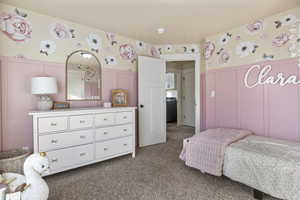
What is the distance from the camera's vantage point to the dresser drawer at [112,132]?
7.66ft

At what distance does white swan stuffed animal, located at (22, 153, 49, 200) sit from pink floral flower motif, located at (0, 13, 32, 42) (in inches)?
70.8

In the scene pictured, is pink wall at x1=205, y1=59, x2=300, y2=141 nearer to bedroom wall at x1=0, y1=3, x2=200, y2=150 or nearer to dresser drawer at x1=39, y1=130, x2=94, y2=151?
bedroom wall at x1=0, y1=3, x2=200, y2=150

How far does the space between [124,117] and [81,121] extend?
690 millimetres

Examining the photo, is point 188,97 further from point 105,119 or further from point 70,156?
point 70,156

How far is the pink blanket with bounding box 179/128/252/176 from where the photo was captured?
1.84 metres

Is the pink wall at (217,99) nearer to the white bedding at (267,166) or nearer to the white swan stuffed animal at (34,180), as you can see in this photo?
the white bedding at (267,166)

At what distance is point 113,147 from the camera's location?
2479 millimetres

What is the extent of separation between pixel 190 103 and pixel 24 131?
4557mm

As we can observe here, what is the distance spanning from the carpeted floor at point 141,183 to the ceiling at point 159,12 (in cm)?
231

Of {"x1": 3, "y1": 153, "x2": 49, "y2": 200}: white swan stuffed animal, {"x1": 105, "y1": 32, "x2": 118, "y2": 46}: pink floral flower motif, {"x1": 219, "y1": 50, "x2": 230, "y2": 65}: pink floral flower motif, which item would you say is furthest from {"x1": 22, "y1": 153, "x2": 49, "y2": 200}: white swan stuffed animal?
{"x1": 219, "y1": 50, "x2": 230, "y2": 65}: pink floral flower motif

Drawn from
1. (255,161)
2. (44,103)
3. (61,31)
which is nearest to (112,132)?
(44,103)

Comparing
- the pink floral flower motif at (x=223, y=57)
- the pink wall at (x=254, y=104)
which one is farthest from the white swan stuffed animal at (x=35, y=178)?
the pink floral flower motif at (x=223, y=57)

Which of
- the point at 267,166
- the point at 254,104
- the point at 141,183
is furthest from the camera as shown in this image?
the point at 254,104

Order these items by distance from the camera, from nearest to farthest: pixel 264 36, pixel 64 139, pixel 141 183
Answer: pixel 141 183 < pixel 64 139 < pixel 264 36
